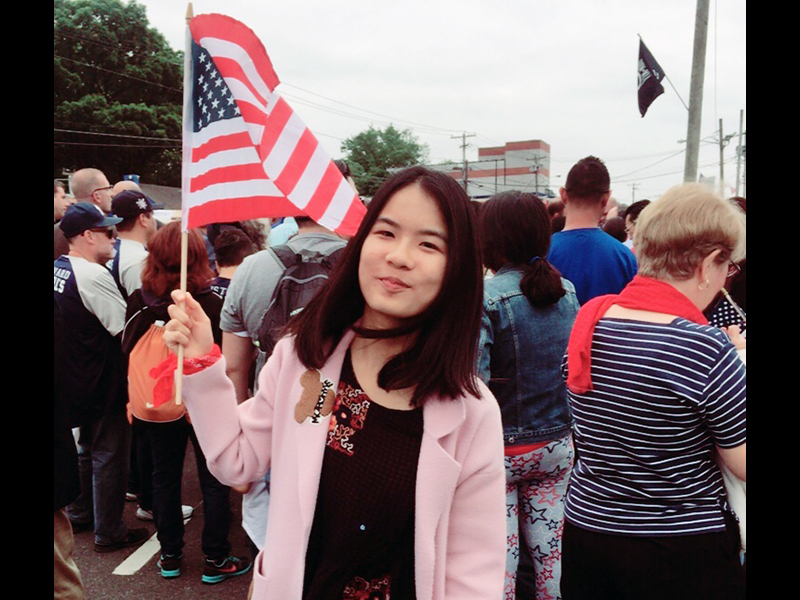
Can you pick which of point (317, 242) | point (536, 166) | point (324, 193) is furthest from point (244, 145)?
point (536, 166)

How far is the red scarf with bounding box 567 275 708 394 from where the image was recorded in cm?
197

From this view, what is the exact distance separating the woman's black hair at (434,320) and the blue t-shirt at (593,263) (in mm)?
2277

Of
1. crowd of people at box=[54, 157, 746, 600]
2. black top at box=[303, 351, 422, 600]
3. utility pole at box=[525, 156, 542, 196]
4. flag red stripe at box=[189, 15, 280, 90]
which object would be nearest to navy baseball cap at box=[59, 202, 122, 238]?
crowd of people at box=[54, 157, 746, 600]

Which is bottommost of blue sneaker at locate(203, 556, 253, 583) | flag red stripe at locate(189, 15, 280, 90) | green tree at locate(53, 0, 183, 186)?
blue sneaker at locate(203, 556, 253, 583)

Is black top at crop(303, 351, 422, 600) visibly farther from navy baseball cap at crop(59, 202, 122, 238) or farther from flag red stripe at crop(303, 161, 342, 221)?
navy baseball cap at crop(59, 202, 122, 238)

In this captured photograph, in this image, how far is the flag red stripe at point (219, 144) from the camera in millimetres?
2027

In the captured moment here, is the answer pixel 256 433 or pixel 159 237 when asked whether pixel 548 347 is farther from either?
pixel 159 237

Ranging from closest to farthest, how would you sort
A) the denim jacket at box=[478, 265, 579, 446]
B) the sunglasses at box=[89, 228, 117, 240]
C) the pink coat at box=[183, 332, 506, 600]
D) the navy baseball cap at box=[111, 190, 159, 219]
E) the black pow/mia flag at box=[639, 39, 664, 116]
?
the pink coat at box=[183, 332, 506, 600]
the denim jacket at box=[478, 265, 579, 446]
the sunglasses at box=[89, 228, 117, 240]
the navy baseball cap at box=[111, 190, 159, 219]
the black pow/mia flag at box=[639, 39, 664, 116]

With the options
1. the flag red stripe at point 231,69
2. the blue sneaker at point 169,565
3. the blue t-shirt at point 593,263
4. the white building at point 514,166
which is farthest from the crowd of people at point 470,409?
the white building at point 514,166

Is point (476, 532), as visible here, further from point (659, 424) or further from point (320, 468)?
point (659, 424)

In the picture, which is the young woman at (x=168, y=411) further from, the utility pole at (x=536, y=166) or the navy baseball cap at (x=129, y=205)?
the utility pole at (x=536, y=166)

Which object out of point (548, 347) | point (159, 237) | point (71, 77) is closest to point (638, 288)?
point (548, 347)

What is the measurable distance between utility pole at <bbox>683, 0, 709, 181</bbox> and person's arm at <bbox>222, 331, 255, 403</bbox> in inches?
329
